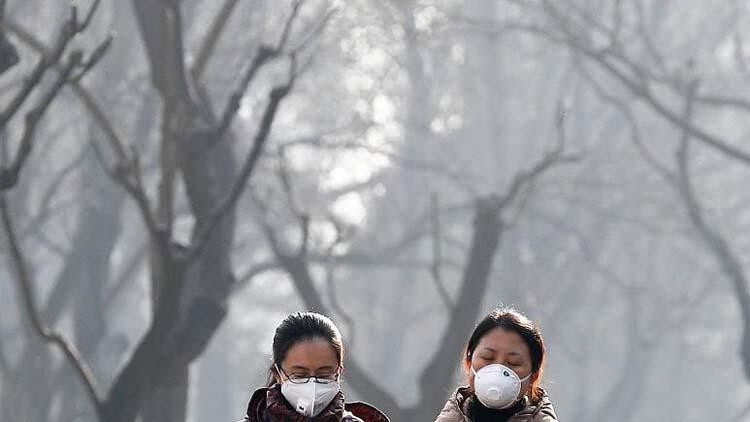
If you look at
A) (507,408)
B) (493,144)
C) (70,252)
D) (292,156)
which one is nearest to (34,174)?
(70,252)

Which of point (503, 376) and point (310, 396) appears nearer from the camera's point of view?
point (310, 396)

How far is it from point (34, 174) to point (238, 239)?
718 centimetres

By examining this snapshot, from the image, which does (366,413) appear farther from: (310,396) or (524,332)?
(524,332)

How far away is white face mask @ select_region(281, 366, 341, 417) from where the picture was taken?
4.45 m

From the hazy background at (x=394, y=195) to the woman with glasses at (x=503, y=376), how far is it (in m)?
5.10

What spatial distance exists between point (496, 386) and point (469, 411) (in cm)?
14

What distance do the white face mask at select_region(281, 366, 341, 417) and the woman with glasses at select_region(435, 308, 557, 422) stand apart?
1.01ft

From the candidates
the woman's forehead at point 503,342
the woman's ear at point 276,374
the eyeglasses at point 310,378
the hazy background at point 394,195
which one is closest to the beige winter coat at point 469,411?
the woman's forehead at point 503,342

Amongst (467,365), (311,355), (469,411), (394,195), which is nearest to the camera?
(311,355)

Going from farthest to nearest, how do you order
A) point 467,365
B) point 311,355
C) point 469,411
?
1. point 467,365
2. point 469,411
3. point 311,355

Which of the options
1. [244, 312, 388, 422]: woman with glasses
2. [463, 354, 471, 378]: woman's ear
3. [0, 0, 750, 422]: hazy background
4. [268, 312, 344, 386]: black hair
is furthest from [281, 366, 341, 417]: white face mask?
[0, 0, 750, 422]: hazy background

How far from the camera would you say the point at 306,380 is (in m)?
4.48

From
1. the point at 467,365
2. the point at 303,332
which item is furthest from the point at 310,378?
the point at 467,365

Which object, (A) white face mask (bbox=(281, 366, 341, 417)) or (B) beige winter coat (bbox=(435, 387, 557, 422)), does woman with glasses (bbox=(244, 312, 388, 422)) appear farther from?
(B) beige winter coat (bbox=(435, 387, 557, 422))
